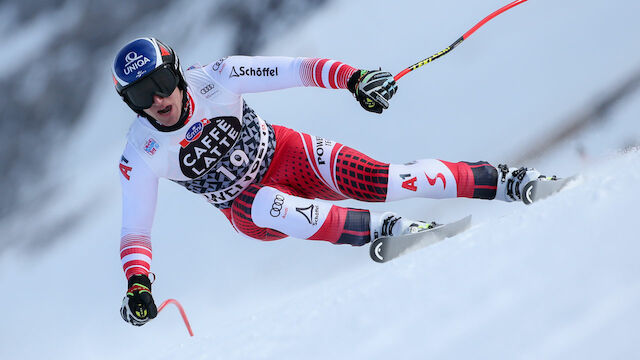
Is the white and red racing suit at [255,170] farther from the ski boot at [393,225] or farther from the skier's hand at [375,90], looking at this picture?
the skier's hand at [375,90]

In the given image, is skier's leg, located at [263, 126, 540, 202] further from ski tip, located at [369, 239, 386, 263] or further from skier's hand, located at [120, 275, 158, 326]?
skier's hand, located at [120, 275, 158, 326]

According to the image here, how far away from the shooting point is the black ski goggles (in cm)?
260

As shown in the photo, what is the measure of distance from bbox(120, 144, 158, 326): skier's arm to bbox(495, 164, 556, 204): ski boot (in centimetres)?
145

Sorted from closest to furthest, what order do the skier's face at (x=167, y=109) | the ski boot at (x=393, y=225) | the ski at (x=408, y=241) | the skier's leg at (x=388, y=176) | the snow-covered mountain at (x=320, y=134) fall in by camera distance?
the ski at (x=408, y=241) → the ski boot at (x=393, y=225) → the skier's face at (x=167, y=109) → the skier's leg at (x=388, y=176) → the snow-covered mountain at (x=320, y=134)

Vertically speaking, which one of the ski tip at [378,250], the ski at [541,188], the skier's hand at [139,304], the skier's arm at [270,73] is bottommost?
the skier's hand at [139,304]

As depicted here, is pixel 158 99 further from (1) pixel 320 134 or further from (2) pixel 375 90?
(1) pixel 320 134

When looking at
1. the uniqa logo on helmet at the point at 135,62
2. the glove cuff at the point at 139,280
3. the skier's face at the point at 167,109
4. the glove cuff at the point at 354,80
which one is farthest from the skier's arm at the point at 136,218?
the glove cuff at the point at 354,80

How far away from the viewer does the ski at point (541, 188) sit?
249cm

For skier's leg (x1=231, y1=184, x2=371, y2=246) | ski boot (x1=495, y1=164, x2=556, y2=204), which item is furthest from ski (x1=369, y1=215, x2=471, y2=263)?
ski boot (x1=495, y1=164, x2=556, y2=204)

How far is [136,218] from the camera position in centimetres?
277

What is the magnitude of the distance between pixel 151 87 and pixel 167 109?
0.40 feet

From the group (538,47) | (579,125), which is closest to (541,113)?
(579,125)

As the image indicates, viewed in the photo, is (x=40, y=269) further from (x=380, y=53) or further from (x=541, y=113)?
(x=541, y=113)

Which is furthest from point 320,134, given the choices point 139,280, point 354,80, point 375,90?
point 139,280
